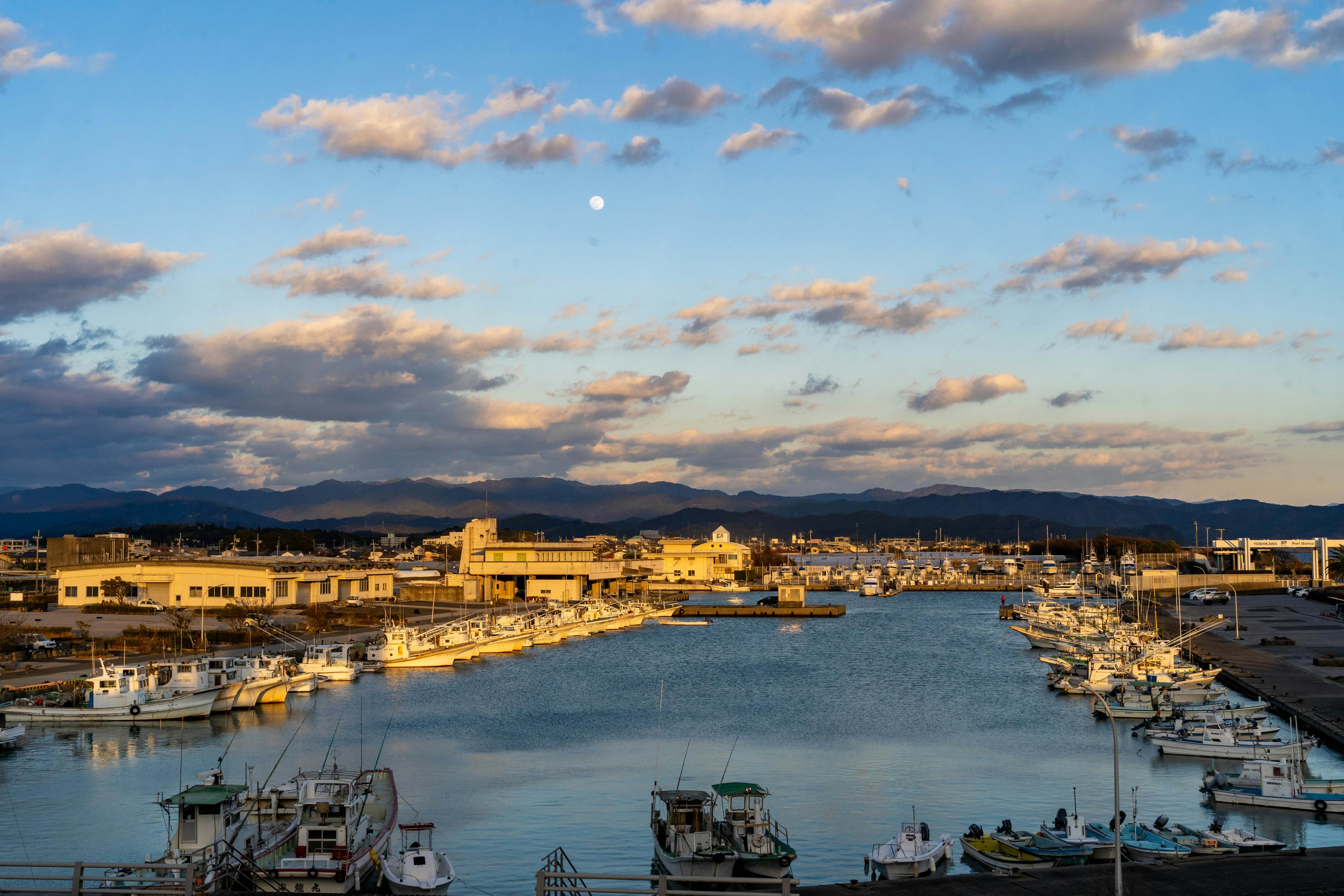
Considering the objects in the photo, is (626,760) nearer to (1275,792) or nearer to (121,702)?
(1275,792)

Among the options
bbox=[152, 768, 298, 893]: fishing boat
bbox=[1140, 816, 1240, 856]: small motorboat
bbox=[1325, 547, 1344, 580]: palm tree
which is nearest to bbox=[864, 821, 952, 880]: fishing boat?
bbox=[1140, 816, 1240, 856]: small motorboat

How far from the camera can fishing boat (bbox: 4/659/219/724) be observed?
41.7 m

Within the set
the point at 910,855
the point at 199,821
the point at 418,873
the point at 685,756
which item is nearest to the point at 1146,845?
the point at 910,855

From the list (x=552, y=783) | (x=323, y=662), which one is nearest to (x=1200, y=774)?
(x=552, y=783)

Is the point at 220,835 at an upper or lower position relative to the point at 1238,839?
upper

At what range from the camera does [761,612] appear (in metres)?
115

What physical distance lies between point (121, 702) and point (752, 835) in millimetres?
30311

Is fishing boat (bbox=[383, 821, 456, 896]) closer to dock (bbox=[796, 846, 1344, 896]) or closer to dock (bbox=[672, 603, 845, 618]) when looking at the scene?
dock (bbox=[796, 846, 1344, 896])

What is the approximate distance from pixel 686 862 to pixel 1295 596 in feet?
383

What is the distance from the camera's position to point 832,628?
9762cm

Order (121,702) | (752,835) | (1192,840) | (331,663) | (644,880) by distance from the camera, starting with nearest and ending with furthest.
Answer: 1. (644,880)
2. (752,835)
3. (1192,840)
4. (121,702)
5. (331,663)

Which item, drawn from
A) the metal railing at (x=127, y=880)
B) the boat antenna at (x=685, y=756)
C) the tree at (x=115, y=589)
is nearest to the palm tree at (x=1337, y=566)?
the boat antenna at (x=685, y=756)

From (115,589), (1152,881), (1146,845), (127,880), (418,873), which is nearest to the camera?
(1152,881)

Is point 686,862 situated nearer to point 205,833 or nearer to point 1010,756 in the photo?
point 205,833
